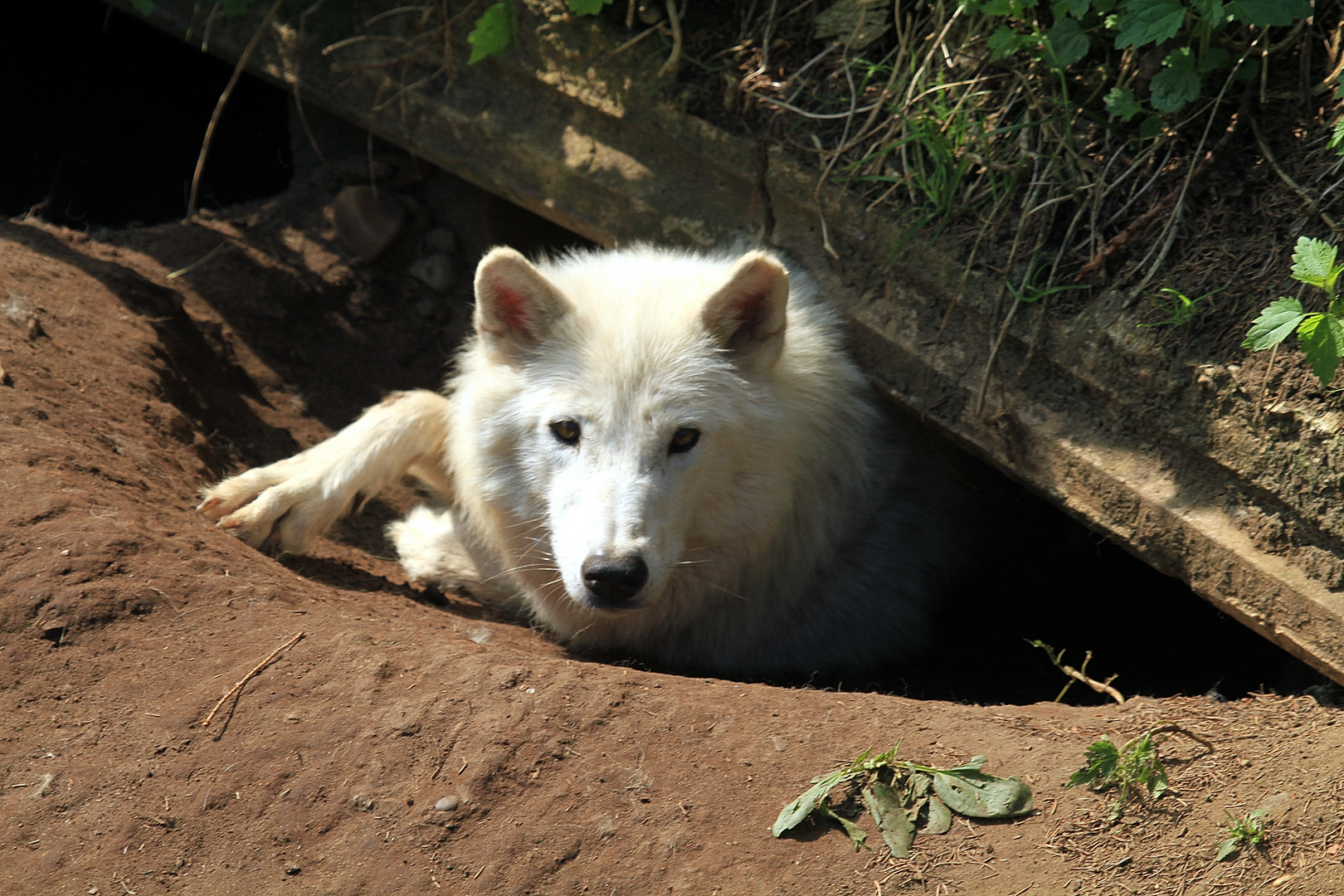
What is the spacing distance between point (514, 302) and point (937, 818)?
2.14m

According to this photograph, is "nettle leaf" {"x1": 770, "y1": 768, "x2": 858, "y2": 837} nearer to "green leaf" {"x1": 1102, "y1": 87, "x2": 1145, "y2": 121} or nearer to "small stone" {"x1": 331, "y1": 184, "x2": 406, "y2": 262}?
"green leaf" {"x1": 1102, "y1": 87, "x2": 1145, "y2": 121}

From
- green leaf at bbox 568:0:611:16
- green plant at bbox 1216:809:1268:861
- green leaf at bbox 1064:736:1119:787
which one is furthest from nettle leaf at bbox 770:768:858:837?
green leaf at bbox 568:0:611:16

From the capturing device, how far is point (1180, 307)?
121 inches

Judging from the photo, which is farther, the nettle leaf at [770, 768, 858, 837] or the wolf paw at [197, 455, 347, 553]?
the wolf paw at [197, 455, 347, 553]

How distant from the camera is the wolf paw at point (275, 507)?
3.49 m

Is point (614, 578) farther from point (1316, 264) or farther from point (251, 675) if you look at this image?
point (1316, 264)

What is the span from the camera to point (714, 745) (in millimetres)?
2500

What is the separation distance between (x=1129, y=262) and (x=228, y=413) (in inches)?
151

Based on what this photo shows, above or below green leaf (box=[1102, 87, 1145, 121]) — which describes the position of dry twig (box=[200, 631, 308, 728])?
below

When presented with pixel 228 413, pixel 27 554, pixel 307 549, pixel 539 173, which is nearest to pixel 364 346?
pixel 228 413

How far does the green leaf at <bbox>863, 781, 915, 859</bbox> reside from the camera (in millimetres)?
2213

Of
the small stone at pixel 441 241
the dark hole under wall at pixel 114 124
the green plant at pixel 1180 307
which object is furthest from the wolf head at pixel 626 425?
the dark hole under wall at pixel 114 124

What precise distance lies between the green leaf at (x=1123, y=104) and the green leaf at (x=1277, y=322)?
0.98 metres

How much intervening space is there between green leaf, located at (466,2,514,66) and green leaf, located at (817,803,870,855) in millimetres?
3632
